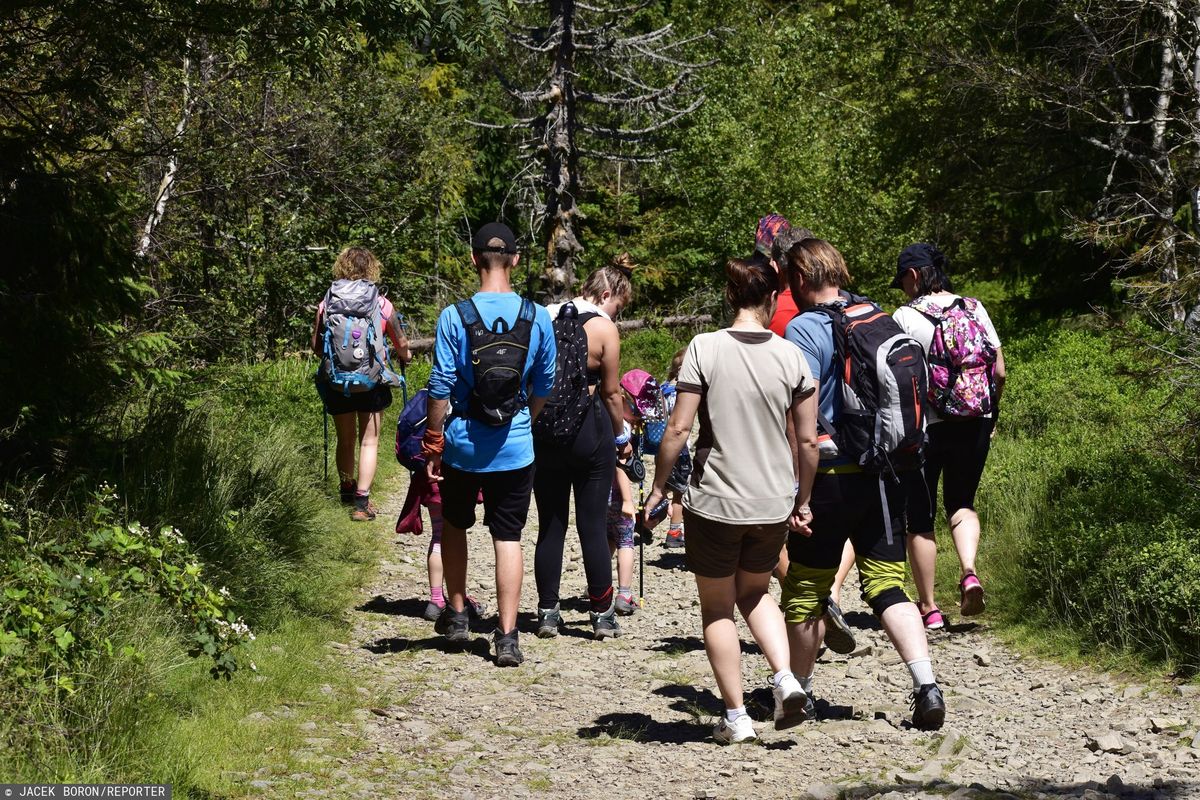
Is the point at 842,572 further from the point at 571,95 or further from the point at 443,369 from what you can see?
the point at 571,95

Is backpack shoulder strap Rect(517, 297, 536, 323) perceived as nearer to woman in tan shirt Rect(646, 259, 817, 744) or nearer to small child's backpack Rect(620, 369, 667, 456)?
woman in tan shirt Rect(646, 259, 817, 744)

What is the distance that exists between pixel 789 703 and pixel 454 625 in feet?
7.36

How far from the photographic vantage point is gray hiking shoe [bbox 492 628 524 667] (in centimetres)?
637

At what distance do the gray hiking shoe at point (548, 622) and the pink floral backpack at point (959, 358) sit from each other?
2.33 metres

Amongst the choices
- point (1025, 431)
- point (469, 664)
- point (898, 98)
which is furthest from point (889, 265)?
point (469, 664)

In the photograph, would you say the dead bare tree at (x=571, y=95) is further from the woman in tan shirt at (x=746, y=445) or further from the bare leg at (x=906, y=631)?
the bare leg at (x=906, y=631)

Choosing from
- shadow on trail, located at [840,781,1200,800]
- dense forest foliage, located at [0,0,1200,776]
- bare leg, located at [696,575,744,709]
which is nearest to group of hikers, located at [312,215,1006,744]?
bare leg, located at [696,575,744,709]

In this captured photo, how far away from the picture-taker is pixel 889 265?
981 inches

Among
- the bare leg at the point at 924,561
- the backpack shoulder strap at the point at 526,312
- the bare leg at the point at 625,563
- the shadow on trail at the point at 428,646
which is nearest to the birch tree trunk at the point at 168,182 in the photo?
the shadow on trail at the point at 428,646

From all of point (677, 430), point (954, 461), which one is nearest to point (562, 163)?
point (954, 461)

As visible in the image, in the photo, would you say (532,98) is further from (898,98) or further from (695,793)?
(695,793)

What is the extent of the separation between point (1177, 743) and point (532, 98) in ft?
61.2

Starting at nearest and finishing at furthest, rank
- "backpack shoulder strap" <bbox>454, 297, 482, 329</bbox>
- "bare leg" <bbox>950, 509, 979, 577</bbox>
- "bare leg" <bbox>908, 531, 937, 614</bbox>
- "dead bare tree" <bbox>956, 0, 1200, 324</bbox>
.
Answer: "backpack shoulder strap" <bbox>454, 297, 482, 329</bbox> → "bare leg" <bbox>908, 531, 937, 614</bbox> → "bare leg" <bbox>950, 509, 979, 577</bbox> → "dead bare tree" <bbox>956, 0, 1200, 324</bbox>

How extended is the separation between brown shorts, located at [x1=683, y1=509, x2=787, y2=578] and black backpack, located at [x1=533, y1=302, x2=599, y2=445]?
150cm
